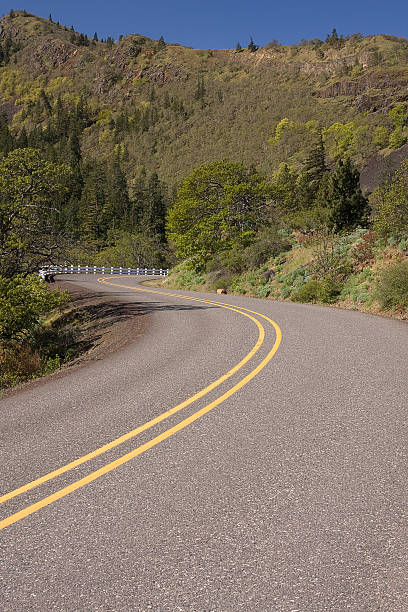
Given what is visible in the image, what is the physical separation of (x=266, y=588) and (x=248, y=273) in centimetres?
2805

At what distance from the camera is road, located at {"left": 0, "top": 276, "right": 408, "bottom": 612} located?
2.60 metres

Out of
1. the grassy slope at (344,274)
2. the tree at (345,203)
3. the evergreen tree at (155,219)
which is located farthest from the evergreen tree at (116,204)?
the tree at (345,203)

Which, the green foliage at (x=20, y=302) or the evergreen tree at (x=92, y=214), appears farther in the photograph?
the evergreen tree at (x=92, y=214)

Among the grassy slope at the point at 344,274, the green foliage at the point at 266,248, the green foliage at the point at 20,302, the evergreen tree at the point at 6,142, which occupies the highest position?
the evergreen tree at the point at 6,142

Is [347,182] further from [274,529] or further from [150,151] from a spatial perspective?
[150,151]

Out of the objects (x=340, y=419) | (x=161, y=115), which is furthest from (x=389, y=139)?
(x=161, y=115)

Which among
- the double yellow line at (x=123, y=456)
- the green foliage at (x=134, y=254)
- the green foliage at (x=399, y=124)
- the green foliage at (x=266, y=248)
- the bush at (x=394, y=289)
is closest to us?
the double yellow line at (x=123, y=456)

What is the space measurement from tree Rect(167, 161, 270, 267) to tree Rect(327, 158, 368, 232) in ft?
26.2

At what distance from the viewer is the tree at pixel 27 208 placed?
1467cm

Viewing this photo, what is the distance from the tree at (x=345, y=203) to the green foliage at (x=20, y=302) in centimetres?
2074

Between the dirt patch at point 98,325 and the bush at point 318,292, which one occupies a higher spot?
the bush at point 318,292

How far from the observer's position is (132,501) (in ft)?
11.7

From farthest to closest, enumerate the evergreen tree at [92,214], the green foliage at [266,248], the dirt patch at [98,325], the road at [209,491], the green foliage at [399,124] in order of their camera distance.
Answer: the evergreen tree at [92,214]
the green foliage at [399,124]
the green foliage at [266,248]
the dirt patch at [98,325]
the road at [209,491]

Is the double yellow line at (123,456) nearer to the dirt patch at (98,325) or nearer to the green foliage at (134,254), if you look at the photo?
the dirt patch at (98,325)
